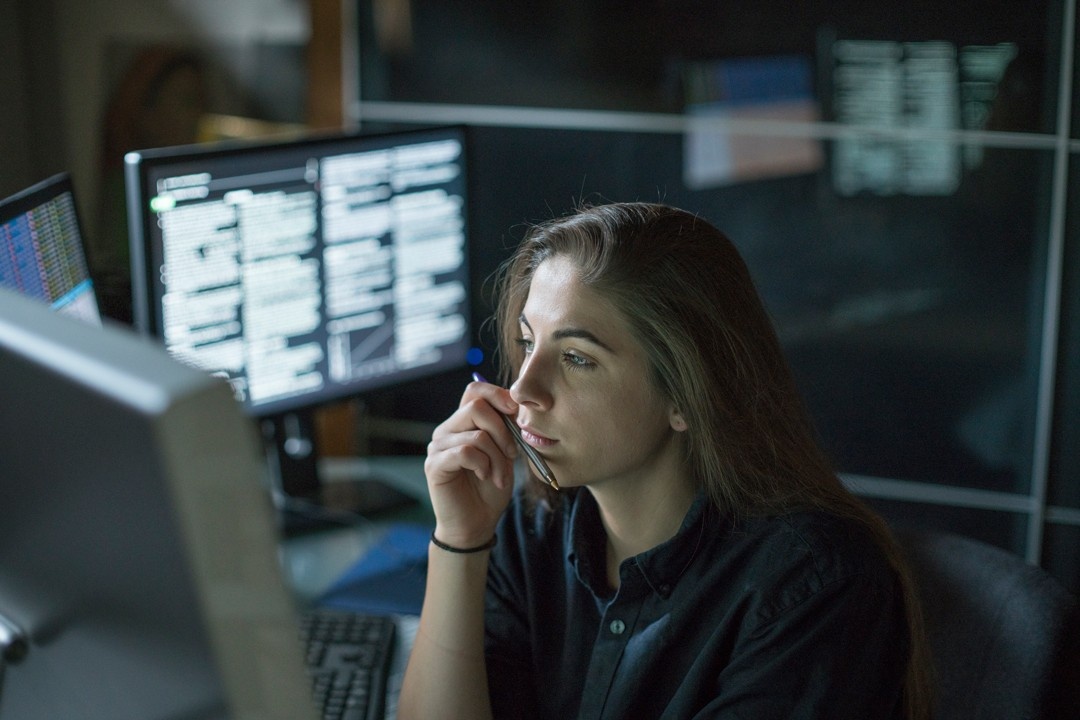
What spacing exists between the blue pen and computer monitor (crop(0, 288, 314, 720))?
660 mm

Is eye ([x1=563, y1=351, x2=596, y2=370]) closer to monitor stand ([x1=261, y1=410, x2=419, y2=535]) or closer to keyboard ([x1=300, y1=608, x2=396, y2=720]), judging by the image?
keyboard ([x1=300, y1=608, x2=396, y2=720])

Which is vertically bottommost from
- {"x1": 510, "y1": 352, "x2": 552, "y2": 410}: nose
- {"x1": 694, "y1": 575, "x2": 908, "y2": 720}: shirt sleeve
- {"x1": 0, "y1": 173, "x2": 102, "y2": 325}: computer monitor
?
{"x1": 694, "y1": 575, "x2": 908, "y2": 720}: shirt sleeve

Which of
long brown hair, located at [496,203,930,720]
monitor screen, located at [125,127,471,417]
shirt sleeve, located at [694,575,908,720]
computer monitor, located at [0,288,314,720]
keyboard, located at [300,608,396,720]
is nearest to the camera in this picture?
computer monitor, located at [0,288,314,720]

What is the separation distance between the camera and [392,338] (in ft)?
6.23

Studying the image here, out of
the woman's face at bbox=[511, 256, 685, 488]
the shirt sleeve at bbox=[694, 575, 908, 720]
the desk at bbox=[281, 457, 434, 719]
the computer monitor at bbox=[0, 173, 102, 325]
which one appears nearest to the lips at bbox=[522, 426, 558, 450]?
the woman's face at bbox=[511, 256, 685, 488]

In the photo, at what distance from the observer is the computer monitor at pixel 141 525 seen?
393mm

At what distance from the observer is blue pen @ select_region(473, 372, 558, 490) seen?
115 cm

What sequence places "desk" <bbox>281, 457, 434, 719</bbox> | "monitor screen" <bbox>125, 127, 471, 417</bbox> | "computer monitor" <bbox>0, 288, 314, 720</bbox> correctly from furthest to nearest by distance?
"monitor screen" <bbox>125, 127, 471, 417</bbox>
"desk" <bbox>281, 457, 434, 719</bbox>
"computer monitor" <bbox>0, 288, 314, 720</bbox>

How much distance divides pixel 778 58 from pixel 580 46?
0.40m

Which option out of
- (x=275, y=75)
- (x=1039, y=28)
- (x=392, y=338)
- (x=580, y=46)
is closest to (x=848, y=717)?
(x=392, y=338)

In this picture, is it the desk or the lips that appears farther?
the desk

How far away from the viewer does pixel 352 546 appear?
1776 millimetres

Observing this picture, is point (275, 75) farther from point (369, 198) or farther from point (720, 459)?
point (720, 459)

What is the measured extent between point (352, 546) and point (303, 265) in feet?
1.45
